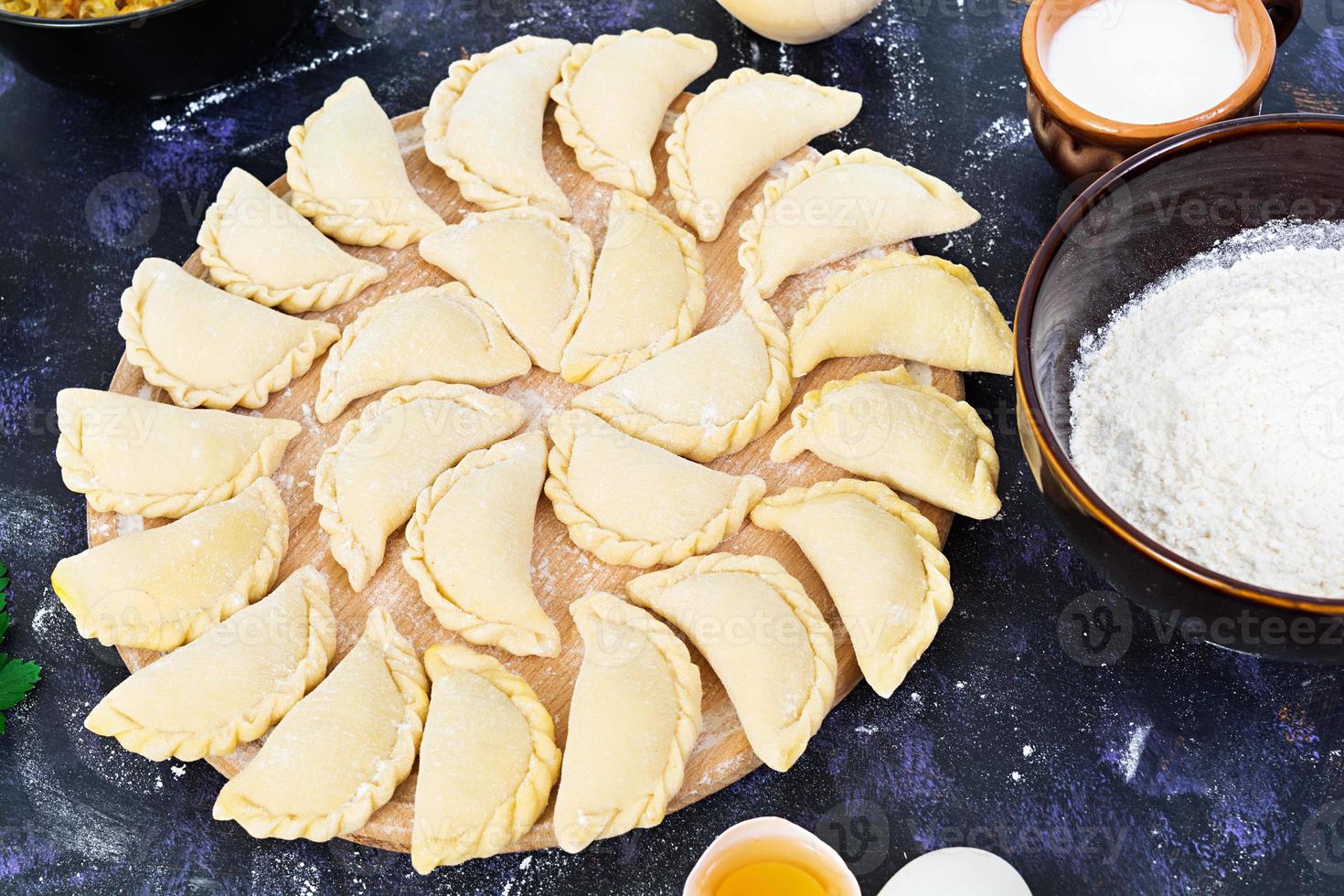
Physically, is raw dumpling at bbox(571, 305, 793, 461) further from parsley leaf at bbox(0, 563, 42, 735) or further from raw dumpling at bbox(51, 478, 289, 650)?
parsley leaf at bbox(0, 563, 42, 735)

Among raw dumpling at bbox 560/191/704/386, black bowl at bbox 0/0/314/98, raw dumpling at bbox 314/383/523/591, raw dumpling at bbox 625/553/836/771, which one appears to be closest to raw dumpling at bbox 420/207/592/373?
raw dumpling at bbox 560/191/704/386

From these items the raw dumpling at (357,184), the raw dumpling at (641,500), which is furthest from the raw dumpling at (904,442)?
the raw dumpling at (357,184)

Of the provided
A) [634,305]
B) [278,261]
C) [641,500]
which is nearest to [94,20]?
[278,261]

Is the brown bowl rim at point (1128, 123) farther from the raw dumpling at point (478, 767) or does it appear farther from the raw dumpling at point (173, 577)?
the raw dumpling at point (173, 577)

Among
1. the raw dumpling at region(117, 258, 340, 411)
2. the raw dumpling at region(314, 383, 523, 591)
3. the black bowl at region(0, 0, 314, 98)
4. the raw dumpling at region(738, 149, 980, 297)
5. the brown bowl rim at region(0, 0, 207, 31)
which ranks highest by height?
the brown bowl rim at region(0, 0, 207, 31)

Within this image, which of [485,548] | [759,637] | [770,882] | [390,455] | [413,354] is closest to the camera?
[770,882]

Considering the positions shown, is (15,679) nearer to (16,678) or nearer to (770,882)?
(16,678)
